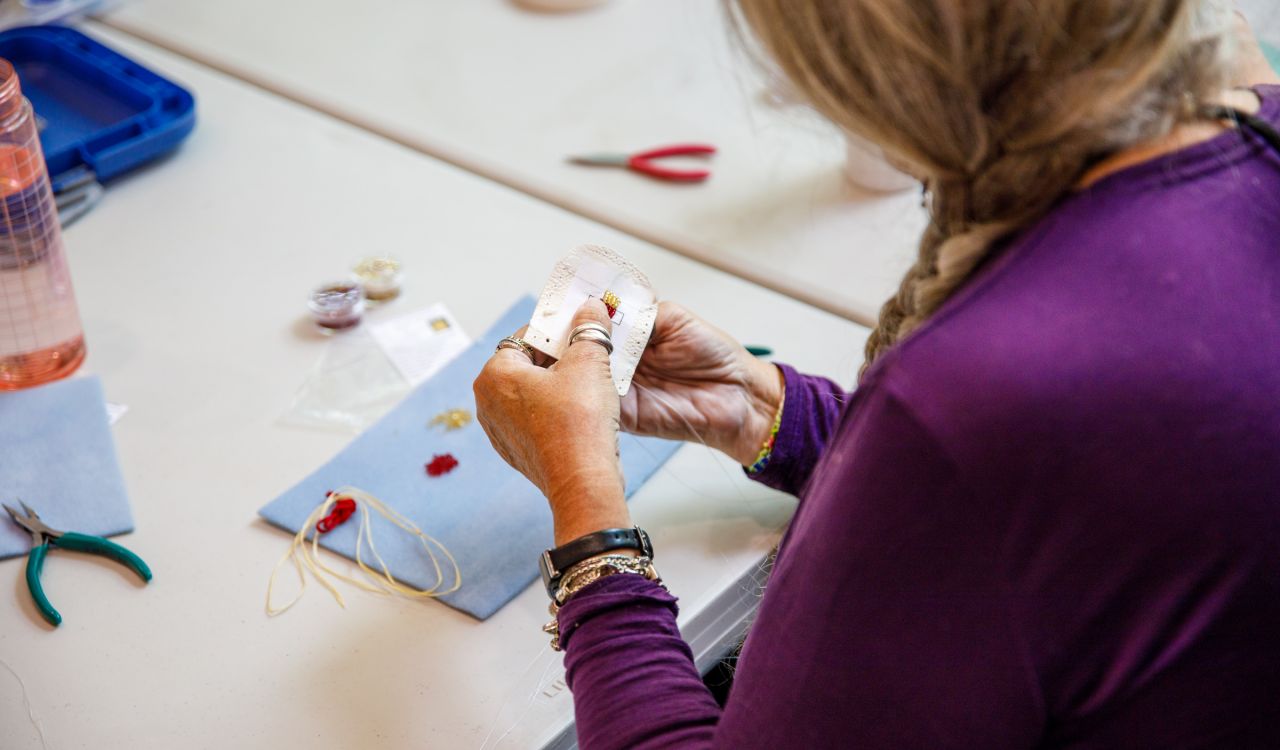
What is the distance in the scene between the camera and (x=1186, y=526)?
1.96 ft

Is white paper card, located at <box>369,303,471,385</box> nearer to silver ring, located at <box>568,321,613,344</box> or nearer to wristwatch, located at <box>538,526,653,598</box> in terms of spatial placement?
silver ring, located at <box>568,321,613,344</box>

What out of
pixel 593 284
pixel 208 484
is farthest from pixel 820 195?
pixel 208 484

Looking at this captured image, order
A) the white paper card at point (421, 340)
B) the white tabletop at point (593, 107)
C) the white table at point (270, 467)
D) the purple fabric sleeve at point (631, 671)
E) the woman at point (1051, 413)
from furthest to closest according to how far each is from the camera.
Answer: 1. the white tabletop at point (593, 107)
2. the white paper card at point (421, 340)
3. the white table at point (270, 467)
4. the purple fabric sleeve at point (631, 671)
5. the woman at point (1051, 413)

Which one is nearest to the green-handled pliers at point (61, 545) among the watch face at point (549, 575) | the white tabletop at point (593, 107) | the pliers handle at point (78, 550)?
the pliers handle at point (78, 550)

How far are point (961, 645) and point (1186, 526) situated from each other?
0.42 feet

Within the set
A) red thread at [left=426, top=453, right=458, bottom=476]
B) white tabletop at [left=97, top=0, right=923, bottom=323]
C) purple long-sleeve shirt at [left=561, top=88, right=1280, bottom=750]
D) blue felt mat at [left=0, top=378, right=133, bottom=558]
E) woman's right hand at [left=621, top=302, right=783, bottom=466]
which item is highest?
purple long-sleeve shirt at [left=561, top=88, right=1280, bottom=750]

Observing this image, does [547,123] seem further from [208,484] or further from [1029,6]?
[1029,6]

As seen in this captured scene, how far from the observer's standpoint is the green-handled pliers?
0.96 meters

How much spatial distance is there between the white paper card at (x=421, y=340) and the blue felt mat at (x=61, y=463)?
0.91 feet

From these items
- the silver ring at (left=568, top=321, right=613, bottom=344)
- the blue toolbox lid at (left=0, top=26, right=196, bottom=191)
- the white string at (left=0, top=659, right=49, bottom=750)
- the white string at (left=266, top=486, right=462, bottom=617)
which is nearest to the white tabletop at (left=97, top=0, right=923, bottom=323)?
the blue toolbox lid at (left=0, top=26, right=196, bottom=191)

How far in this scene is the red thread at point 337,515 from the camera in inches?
39.4

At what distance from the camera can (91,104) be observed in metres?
1.53

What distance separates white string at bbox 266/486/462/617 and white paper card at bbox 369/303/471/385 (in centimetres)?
18

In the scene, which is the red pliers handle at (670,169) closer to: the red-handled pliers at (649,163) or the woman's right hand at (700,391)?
Result: the red-handled pliers at (649,163)
